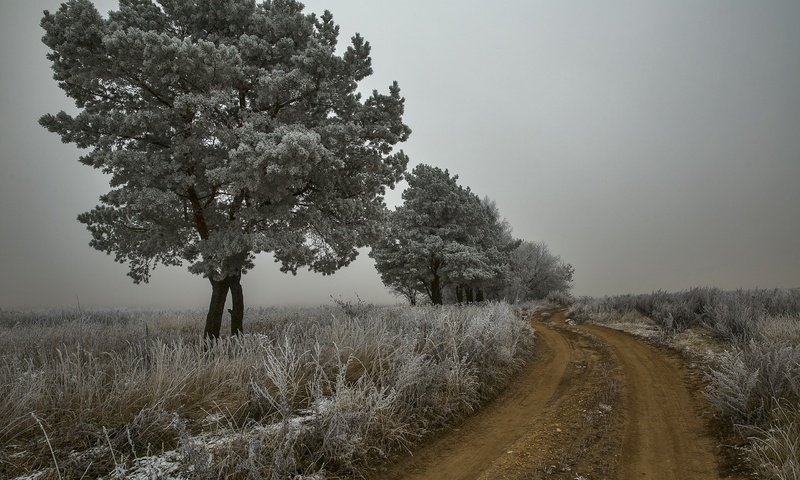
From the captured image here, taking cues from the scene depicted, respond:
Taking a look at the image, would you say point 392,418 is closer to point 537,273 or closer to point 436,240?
point 436,240

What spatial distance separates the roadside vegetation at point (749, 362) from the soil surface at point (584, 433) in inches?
19.0

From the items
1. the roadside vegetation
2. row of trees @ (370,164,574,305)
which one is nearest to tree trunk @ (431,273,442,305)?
row of trees @ (370,164,574,305)

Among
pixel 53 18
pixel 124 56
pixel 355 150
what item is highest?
pixel 53 18

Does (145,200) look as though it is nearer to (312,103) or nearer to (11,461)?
(312,103)

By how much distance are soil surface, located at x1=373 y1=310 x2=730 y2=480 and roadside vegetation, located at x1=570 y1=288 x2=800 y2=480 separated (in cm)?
48

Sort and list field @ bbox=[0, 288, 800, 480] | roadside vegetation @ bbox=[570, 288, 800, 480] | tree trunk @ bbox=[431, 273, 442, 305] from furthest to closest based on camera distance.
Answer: tree trunk @ bbox=[431, 273, 442, 305], roadside vegetation @ bbox=[570, 288, 800, 480], field @ bbox=[0, 288, 800, 480]

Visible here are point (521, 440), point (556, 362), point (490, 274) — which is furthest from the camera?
point (490, 274)

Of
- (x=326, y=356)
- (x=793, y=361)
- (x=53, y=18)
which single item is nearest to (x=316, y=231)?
(x=326, y=356)

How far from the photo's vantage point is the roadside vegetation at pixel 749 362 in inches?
167

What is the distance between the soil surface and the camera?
435 centimetres

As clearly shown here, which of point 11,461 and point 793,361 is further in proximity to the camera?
point 793,361

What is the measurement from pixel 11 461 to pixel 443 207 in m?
23.3

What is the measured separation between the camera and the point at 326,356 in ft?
22.0

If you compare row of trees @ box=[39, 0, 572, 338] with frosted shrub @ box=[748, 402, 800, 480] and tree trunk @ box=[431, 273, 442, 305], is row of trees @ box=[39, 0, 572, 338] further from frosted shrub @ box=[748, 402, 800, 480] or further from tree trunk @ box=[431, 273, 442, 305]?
tree trunk @ box=[431, 273, 442, 305]
